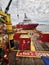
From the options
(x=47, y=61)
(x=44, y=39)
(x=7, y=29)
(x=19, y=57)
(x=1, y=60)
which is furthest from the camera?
(x=44, y=39)

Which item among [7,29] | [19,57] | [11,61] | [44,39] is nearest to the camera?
[11,61]

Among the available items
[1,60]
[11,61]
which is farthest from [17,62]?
[1,60]

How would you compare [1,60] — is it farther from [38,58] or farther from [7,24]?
[7,24]

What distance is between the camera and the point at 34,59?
5.43 meters

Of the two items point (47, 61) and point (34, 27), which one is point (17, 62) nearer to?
point (47, 61)

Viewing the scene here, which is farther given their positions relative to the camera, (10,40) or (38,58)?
(10,40)

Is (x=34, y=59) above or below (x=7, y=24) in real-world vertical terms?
below

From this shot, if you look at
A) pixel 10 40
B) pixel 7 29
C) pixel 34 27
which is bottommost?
pixel 34 27

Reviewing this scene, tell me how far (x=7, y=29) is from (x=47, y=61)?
394cm

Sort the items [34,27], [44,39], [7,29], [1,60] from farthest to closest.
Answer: [34,27] → [44,39] → [7,29] → [1,60]

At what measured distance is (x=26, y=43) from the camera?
689 cm

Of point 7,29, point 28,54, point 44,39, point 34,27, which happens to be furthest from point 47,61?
point 34,27

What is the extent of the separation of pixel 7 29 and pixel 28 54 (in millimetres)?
1381

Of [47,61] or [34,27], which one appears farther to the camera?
[34,27]
